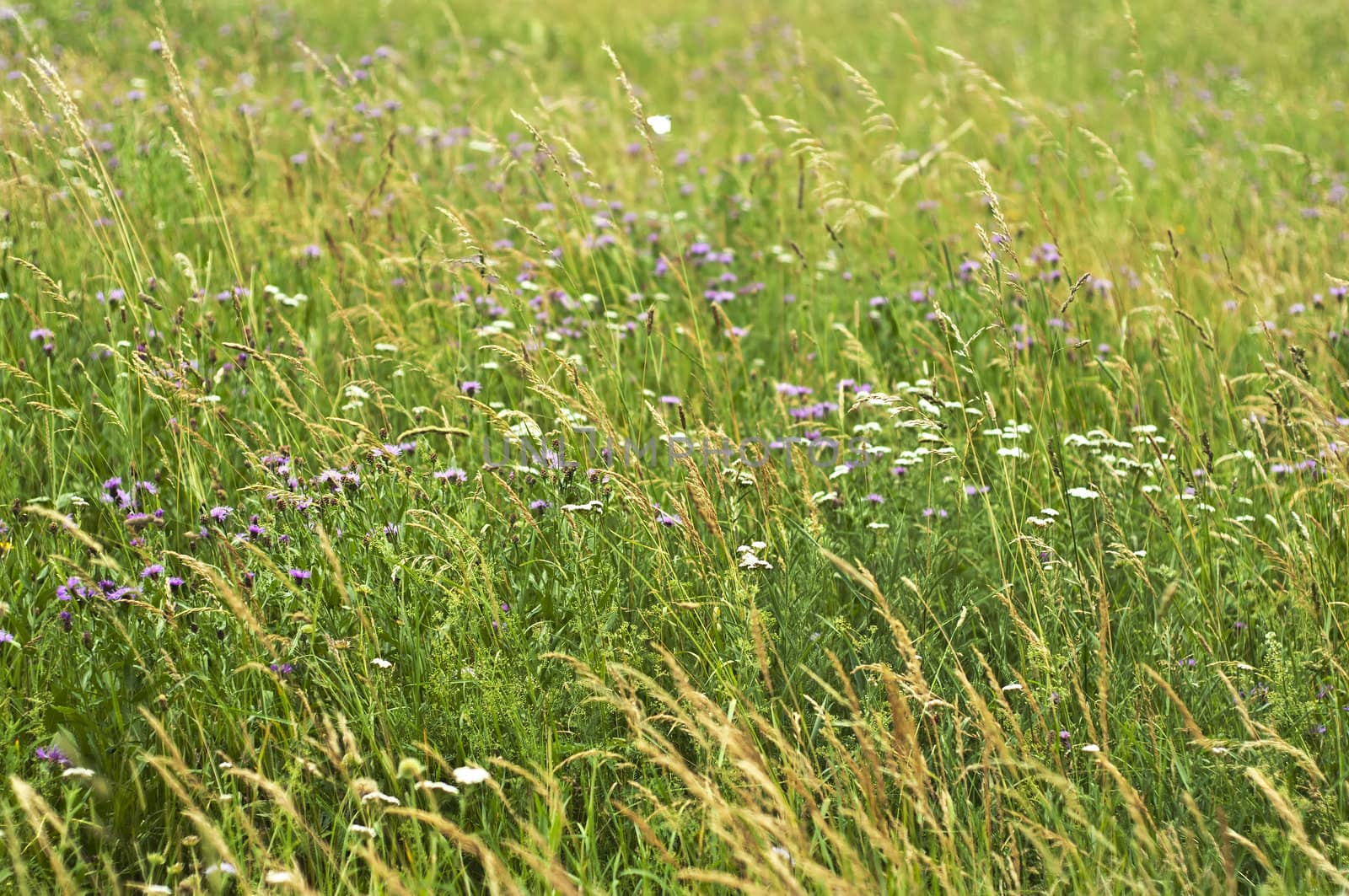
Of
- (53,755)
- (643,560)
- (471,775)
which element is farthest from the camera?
(643,560)

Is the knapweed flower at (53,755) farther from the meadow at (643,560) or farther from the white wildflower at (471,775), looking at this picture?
the white wildflower at (471,775)

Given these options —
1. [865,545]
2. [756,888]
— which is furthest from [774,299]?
[756,888]

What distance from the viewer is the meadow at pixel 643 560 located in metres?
1.80

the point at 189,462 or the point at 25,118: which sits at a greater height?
the point at 25,118

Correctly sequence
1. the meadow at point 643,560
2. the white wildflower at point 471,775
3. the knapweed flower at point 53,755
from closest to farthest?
1. the white wildflower at point 471,775
2. the meadow at point 643,560
3. the knapweed flower at point 53,755

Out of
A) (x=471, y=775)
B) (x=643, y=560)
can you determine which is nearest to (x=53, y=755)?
(x=471, y=775)

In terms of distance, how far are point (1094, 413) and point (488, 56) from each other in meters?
7.17

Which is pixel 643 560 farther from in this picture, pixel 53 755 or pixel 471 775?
pixel 53 755

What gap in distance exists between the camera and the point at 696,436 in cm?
279

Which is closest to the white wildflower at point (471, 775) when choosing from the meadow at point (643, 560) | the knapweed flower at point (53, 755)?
the meadow at point (643, 560)

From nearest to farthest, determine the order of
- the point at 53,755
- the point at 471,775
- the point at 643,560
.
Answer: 1. the point at 471,775
2. the point at 53,755
3. the point at 643,560

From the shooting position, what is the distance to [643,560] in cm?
242

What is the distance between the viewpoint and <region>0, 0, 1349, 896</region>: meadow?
70.7 inches

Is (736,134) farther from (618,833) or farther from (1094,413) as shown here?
(618,833)
